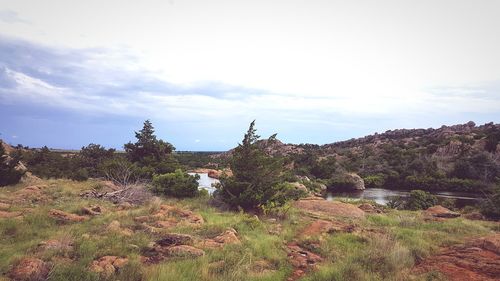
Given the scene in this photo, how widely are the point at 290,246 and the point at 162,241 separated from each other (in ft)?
12.1

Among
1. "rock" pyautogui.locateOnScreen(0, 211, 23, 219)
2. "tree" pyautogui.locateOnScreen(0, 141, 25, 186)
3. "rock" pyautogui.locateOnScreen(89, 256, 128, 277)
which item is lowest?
"rock" pyautogui.locateOnScreen(89, 256, 128, 277)

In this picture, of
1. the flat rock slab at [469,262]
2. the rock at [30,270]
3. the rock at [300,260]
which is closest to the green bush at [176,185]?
the rock at [300,260]

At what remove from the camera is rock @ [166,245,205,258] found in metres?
8.62

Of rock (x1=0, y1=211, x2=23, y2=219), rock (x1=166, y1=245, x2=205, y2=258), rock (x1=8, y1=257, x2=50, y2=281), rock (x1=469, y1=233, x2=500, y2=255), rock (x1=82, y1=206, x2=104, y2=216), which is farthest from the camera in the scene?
rock (x1=82, y1=206, x2=104, y2=216)

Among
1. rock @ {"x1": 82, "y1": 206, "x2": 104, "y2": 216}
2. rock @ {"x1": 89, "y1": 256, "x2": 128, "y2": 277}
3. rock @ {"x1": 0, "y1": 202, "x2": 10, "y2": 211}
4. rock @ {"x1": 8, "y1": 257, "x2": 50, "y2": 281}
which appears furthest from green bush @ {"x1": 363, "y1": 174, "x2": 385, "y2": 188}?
rock @ {"x1": 8, "y1": 257, "x2": 50, "y2": 281}

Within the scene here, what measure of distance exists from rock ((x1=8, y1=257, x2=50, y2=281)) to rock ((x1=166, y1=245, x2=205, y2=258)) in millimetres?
2690

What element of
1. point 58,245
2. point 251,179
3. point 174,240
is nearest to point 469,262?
point 174,240

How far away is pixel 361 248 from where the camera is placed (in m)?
10.3

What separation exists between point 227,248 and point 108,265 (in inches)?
117

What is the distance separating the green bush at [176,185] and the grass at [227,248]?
5750 mm

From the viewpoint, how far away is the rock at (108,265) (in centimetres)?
702

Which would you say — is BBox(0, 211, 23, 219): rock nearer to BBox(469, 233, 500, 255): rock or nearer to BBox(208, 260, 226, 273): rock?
BBox(208, 260, 226, 273): rock

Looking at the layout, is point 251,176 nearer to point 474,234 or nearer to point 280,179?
point 280,179

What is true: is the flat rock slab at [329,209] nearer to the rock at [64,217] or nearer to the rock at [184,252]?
the rock at [184,252]
